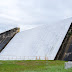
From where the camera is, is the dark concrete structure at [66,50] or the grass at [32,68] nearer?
the grass at [32,68]

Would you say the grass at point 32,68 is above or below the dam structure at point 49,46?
above

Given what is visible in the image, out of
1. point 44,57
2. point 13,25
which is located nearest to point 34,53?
point 44,57

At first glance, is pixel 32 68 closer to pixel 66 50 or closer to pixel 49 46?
pixel 66 50

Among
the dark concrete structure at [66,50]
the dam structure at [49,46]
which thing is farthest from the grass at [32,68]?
the dam structure at [49,46]

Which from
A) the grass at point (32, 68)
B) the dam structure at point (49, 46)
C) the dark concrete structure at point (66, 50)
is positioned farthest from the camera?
the dam structure at point (49, 46)

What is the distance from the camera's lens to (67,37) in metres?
26.5

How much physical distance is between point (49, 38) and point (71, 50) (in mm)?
6605

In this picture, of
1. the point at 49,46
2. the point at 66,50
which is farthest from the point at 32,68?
the point at 49,46

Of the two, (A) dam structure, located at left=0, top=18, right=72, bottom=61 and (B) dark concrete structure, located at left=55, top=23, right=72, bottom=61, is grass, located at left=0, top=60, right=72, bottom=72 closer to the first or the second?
(B) dark concrete structure, located at left=55, top=23, right=72, bottom=61

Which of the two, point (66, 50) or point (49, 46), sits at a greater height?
point (66, 50)

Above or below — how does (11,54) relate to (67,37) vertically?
below

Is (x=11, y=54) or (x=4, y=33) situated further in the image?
(x=4, y=33)

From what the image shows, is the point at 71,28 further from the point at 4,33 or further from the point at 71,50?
the point at 4,33

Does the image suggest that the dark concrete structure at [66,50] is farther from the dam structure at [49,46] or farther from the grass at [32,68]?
the grass at [32,68]
